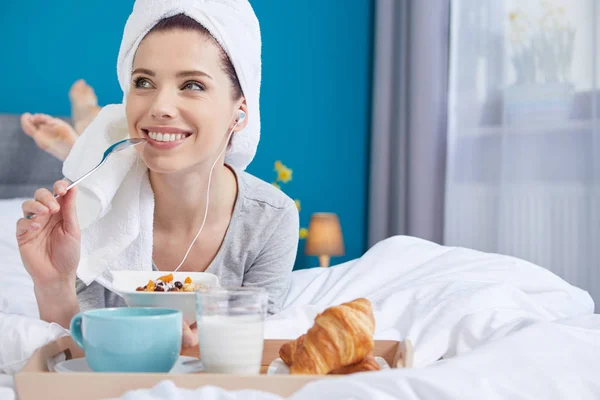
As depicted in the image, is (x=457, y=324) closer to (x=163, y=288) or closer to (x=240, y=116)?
(x=163, y=288)

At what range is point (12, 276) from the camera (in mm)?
1717

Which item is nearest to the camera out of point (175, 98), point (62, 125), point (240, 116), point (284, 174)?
point (175, 98)

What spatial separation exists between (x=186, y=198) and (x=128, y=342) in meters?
0.80

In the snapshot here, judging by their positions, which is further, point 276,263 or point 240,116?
point 276,263

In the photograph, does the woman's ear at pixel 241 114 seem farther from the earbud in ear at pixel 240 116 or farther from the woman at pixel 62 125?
the woman at pixel 62 125

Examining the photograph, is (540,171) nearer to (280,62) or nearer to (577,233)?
(577,233)

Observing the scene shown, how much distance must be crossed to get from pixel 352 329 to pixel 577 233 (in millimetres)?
2291

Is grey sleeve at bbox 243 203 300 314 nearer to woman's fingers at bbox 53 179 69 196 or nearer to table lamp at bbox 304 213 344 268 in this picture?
woman's fingers at bbox 53 179 69 196

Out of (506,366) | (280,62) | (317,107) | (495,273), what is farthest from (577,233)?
(506,366)

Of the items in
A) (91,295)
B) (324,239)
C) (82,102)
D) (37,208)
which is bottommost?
(324,239)

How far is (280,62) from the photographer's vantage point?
12.1 feet

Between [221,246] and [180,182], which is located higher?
[180,182]

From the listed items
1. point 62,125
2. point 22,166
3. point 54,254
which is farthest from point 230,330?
point 22,166

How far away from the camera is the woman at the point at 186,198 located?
1.09m
